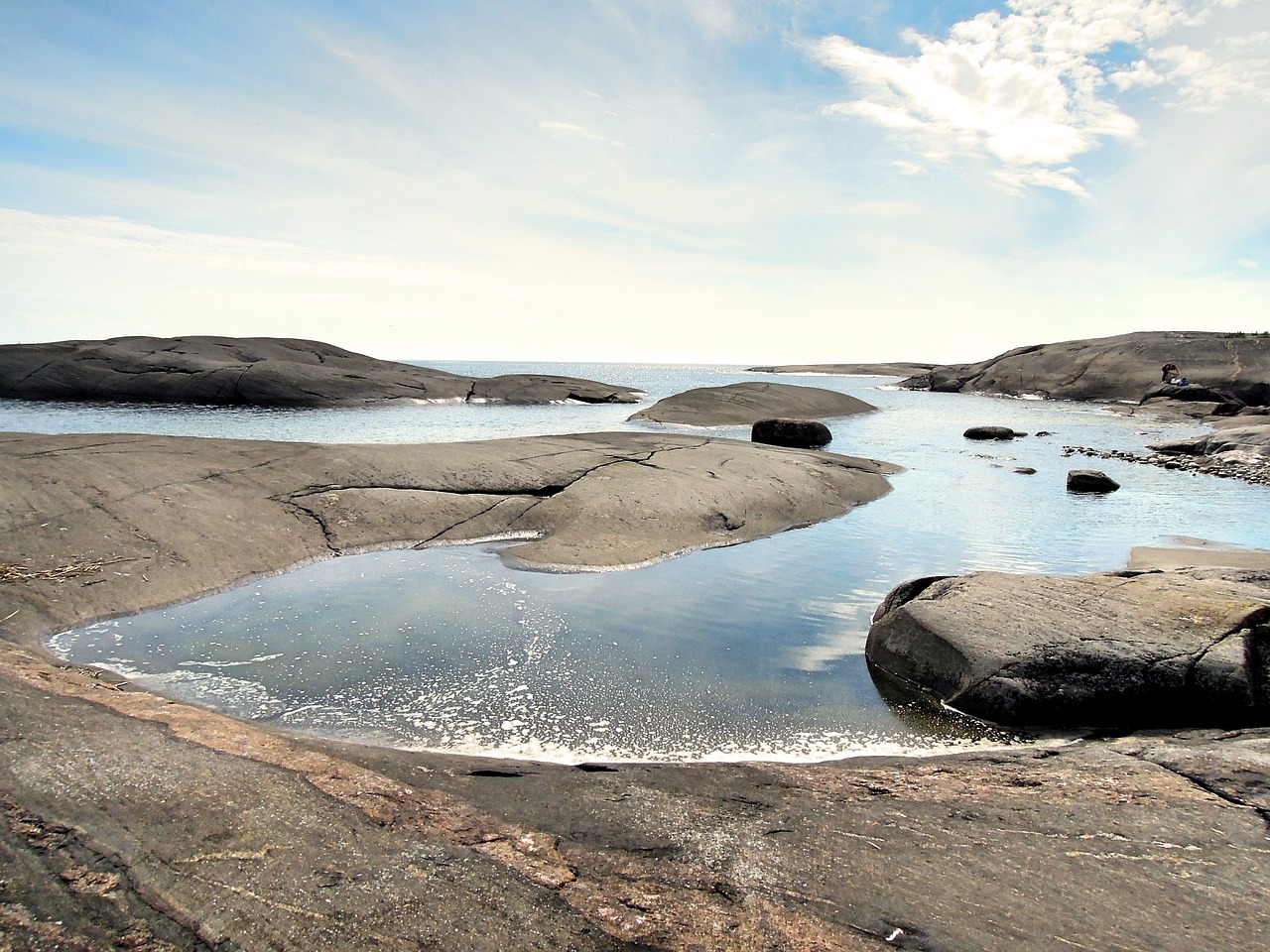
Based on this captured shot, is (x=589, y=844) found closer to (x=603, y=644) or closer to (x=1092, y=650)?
(x=603, y=644)

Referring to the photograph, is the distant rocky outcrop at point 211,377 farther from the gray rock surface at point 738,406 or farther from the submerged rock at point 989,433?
the submerged rock at point 989,433

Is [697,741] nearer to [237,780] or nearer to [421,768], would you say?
[421,768]

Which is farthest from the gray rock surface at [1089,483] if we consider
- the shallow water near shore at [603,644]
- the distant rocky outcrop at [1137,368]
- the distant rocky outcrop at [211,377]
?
the distant rocky outcrop at [1137,368]

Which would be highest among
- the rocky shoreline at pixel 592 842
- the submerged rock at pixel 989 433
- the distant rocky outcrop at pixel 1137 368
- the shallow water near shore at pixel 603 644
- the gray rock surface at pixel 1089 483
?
the distant rocky outcrop at pixel 1137 368

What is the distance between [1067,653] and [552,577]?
178 inches

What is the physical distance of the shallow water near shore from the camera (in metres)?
4.36

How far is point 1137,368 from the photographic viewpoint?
152 ft

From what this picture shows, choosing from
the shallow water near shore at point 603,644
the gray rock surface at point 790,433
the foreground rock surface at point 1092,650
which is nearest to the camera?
the shallow water near shore at point 603,644

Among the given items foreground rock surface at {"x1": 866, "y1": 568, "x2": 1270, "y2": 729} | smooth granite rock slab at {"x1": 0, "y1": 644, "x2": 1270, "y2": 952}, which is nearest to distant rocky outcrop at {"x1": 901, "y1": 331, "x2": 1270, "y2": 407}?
foreground rock surface at {"x1": 866, "y1": 568, "x2": 1270, "y2": 729}

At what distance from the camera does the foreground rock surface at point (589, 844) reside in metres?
2.24

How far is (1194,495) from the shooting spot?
13992 millimetres

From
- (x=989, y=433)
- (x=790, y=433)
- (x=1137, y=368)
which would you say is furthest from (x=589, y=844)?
(x=1137, y=368)

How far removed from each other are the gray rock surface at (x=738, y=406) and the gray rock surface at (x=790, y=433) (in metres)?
4.13

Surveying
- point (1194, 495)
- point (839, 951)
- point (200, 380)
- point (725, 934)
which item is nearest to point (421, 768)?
point (725, 934)
